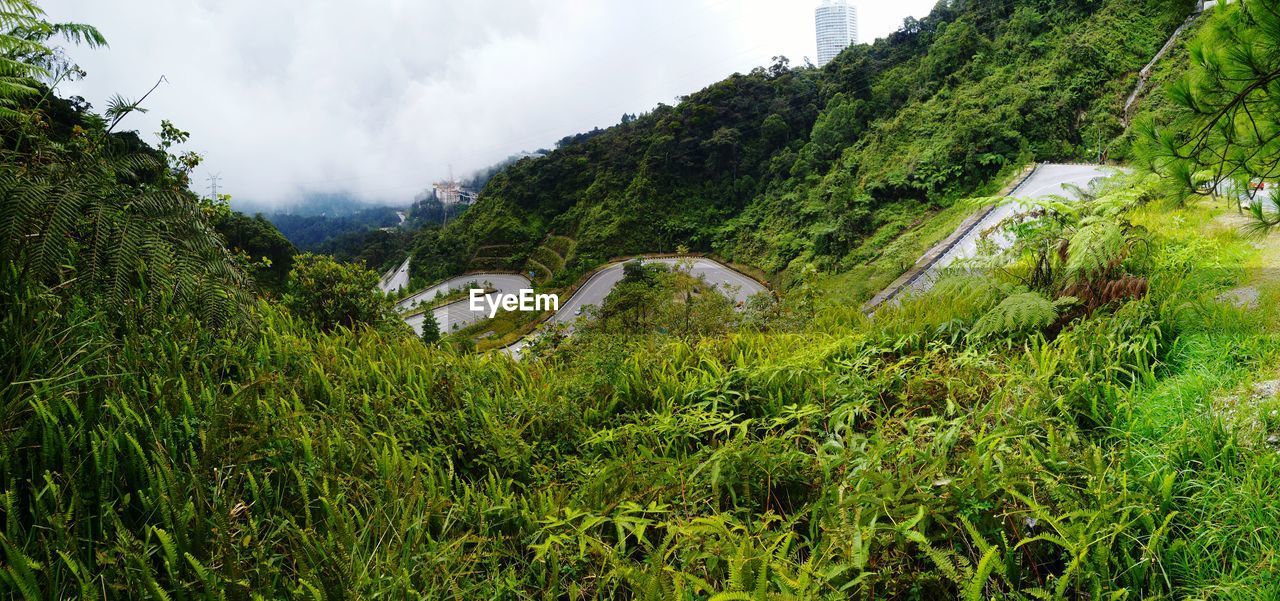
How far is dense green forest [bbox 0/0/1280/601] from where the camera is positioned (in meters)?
1.07

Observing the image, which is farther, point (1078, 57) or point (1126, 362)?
point (1078, 57)

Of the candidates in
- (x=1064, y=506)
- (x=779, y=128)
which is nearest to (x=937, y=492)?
(x=1064, y=506)

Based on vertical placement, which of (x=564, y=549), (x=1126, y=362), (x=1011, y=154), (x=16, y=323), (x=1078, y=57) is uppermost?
(x=1078, y=57)

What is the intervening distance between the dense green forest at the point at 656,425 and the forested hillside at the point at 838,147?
334 inches

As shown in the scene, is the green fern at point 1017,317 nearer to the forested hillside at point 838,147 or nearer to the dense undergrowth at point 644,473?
the dense undergrowth at point 644,473

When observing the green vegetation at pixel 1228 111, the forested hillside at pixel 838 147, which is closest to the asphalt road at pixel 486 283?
the forested hillside at pixel 838 147

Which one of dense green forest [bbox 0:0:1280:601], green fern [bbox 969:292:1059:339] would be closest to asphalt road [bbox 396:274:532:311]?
dense green forest [bbox 0:0:1280:601]

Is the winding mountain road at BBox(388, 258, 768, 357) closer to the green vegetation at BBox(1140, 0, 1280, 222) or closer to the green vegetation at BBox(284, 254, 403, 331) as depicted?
the green vegetation at BBox(284, 254, 403, 331)

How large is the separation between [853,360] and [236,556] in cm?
198

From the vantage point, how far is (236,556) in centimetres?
98

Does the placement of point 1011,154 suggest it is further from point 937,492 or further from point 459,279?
point 937,492

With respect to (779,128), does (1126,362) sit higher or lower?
lower

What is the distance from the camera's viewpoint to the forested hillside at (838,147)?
11320 millimetres

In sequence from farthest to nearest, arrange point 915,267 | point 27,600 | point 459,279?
point 459,279
point 915,267
point 27,600
